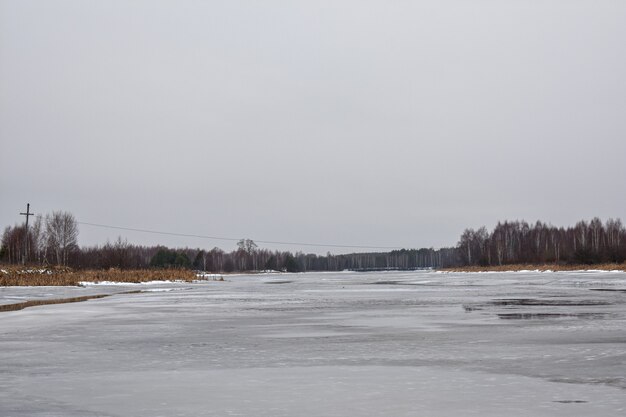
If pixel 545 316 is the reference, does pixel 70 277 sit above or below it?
above

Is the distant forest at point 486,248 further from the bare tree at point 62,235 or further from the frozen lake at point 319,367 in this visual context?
the frozen lake at point 319,367

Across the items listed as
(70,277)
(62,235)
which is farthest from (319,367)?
(62,235)

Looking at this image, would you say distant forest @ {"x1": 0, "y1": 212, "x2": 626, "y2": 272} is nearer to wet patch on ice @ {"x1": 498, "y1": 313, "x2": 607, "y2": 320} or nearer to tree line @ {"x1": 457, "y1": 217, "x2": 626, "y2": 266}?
tree line @ {"x1": 457, "y1": 217, "x2": 626, "y2": 266}

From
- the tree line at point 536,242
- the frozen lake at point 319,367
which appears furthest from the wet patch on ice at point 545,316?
the tree line at point 536,242

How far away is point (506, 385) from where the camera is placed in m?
7.88

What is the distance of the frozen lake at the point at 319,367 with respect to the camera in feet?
22.6

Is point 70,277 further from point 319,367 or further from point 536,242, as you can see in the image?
point 536,242

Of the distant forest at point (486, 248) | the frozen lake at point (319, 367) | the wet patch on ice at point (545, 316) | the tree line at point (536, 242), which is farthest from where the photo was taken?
the tree line at point (536, 242)

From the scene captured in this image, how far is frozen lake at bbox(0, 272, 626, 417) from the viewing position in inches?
271

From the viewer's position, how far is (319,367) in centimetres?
956

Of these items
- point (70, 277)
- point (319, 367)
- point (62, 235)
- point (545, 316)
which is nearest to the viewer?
point (319, 367)

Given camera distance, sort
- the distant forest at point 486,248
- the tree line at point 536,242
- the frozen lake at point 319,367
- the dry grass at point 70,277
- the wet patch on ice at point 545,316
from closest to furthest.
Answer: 1. the frozen lake at point 319,367
2. the wet patch on ice at point 545,316
3. the dry grass at point 70,277
4. the distant forest at point 486,248
5. the tree line at point 536,242

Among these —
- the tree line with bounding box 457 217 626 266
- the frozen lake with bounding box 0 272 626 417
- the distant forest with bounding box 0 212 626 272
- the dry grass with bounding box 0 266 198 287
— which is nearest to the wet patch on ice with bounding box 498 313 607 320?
the frozen lake with bounding box 0 272 626 417

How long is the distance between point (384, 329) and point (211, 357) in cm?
527
